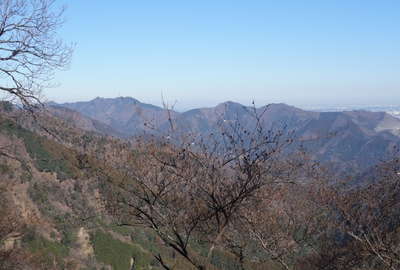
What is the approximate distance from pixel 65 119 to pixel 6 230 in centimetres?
387

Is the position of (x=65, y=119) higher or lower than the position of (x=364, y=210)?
higher

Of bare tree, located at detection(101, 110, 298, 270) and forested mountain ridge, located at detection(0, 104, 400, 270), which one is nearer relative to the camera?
bare tree, located at detection(101, 110, 298, 270)

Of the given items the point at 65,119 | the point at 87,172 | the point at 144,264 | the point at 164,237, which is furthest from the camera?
the point at 144,264

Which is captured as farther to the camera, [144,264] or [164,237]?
[144,264]

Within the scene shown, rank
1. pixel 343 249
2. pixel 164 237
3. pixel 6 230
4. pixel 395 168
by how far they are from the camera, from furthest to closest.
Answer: pixel 395 168 → pixel 343 249 → pixel 6 230 → pixel 164 237

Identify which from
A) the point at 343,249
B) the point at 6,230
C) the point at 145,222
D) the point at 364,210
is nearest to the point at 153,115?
the point at 145,222

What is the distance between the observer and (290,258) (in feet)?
36.9

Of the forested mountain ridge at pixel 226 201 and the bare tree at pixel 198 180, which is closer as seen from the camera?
the bare tree at pixel 198 180

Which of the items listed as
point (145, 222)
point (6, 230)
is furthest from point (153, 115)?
point (6, 230)

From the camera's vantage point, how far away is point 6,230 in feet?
34.4

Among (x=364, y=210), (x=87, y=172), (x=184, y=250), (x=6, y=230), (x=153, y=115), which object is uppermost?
(x=153, y=115)

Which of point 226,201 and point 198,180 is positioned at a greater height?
point 198,180

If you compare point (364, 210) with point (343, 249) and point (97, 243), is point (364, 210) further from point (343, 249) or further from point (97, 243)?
point (97, 243)

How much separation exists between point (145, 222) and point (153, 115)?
6.08ft
